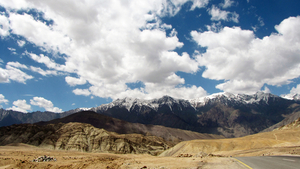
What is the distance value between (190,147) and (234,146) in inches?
789

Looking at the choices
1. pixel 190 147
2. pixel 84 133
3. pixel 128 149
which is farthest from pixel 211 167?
pixel 84 133

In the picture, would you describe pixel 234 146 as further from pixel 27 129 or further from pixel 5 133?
pixel 5 133

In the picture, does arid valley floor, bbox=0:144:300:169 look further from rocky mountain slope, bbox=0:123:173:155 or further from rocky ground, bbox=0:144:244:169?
rocky mountain slope, bbox=0:123:173:155

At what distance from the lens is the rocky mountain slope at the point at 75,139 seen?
389 feet

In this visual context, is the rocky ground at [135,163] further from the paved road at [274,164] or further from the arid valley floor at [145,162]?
the paved road at [274,164]

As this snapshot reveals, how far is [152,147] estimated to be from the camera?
463 feet

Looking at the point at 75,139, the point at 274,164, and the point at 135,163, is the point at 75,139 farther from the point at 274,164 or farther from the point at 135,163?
the point at 274,164

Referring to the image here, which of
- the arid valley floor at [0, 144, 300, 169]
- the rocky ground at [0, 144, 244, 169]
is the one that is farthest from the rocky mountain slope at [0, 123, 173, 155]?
the rocky ground at [0, 144, 244, 169]

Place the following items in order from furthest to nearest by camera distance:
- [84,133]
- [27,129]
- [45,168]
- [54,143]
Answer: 1. [27,129]
2. [84,133]
3. [54,143]
4. [45,168]

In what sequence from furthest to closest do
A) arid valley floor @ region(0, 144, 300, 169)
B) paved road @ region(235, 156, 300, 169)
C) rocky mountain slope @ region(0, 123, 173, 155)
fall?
rocky mountain slope @ region(0, 123, 173, 155)
arid valley floor @ region(0, 144, 300, 169)
paved road @ region(235, 156, 300, 169)

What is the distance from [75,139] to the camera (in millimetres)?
121938

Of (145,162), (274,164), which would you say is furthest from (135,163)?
(274,164)

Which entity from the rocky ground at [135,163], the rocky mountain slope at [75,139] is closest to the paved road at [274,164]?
the rocky ground at [135,163]

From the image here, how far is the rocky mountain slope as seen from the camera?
11869 cm
